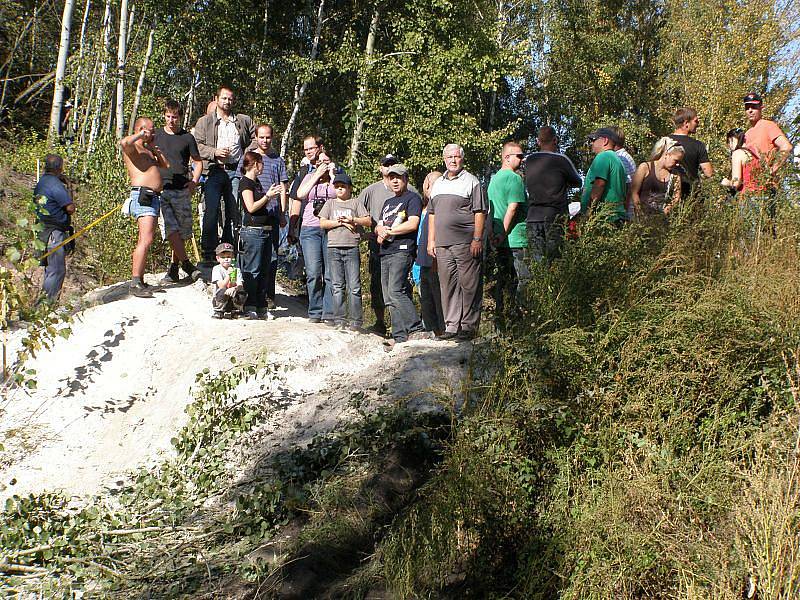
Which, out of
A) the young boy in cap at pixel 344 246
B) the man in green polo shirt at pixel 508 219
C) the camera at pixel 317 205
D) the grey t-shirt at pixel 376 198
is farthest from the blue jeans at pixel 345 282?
the man in green polo shirt at pixel 508 219

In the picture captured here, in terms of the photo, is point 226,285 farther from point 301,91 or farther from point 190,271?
point 301,91

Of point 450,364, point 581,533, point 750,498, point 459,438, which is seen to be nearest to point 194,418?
point 450,364

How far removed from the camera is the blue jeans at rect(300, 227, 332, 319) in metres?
9.20

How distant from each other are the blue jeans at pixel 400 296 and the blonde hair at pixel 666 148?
8.62ft

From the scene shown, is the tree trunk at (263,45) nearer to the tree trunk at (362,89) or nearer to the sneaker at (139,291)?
the tree trunk at (362,89)

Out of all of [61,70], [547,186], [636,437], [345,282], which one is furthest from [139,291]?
[61,70]

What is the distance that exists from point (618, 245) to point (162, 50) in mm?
14388

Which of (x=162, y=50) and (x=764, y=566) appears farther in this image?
(x=162, y=50)

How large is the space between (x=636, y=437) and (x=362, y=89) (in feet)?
52.5

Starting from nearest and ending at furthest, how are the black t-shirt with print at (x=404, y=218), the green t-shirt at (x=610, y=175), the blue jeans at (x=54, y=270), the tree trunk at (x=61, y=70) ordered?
the green t-shirt at (x=610, y=175)
the black t-shirt with print at (x=404, y=218)
the blue jeans at (x=54, y=270)
the tree trunk at (x=61, y=70)

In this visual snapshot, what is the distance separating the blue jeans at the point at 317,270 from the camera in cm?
920

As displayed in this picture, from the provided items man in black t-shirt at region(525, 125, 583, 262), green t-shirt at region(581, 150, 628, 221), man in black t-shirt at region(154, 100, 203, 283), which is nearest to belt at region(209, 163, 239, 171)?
man in black t-shirt at region(154, 100, 203, 283)

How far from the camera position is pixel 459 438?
566cm

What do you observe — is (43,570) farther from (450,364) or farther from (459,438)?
(450,364)
